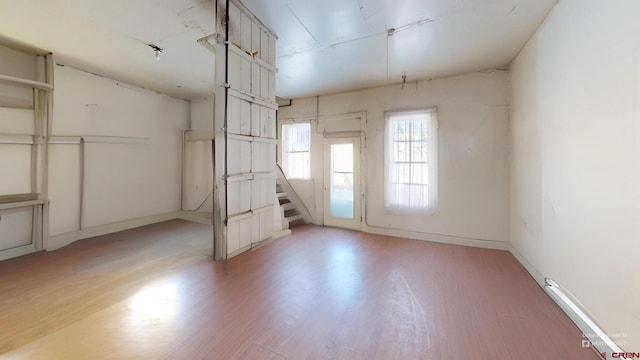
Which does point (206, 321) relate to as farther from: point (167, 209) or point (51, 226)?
point (167, 209)

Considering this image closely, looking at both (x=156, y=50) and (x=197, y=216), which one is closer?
(x=156, y=50)

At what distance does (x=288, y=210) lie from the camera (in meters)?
5.44

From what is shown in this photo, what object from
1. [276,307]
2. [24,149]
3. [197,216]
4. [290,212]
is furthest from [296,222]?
[24,149]

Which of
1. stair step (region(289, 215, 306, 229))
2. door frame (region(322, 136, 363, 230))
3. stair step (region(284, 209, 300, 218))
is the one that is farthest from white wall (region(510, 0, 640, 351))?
stair step (region(284, 209, 300, 218))

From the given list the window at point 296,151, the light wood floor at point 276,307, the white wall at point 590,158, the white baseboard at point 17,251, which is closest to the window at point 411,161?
the light wood floor at point 276,307

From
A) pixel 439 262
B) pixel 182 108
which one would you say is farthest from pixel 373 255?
pixel 182 108

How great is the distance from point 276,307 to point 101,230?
4366 millimetres

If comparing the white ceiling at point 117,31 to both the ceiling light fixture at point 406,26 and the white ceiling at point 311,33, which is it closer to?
the white ceiling at point 311,33

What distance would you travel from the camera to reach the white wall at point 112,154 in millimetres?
3855

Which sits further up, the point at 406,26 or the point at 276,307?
the point at 406,26

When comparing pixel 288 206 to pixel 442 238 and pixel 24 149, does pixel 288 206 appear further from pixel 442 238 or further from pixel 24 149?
pixel 24 149

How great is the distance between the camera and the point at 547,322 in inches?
76.4

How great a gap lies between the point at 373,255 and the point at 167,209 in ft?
16.3

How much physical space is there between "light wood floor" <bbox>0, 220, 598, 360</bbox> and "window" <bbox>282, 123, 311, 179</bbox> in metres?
2.48
